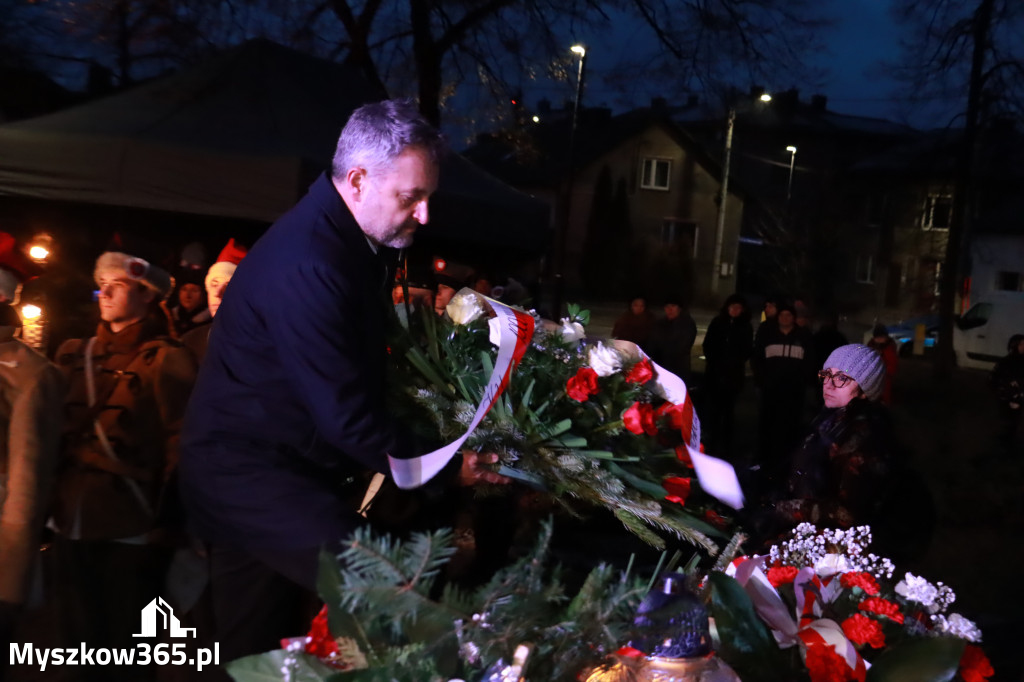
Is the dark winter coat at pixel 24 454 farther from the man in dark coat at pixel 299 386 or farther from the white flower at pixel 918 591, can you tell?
the white flower at pixel 918 591

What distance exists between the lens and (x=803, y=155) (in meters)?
54.1

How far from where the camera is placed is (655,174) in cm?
4719

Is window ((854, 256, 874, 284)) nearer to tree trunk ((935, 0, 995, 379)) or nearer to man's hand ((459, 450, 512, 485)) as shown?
tree trunk ((935, 0, 995, 379))

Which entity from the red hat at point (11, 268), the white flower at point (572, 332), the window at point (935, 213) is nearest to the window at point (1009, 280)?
the window at point (935, 213)

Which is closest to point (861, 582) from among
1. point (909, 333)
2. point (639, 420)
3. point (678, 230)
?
point (639, 420)

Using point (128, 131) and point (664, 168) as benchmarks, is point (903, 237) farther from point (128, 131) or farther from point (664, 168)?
point (128, 131)

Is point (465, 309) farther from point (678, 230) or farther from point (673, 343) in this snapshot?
point (678, 230)

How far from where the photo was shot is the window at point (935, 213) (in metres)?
33.2

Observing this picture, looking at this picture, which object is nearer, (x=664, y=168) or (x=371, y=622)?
(x=371, y=622)

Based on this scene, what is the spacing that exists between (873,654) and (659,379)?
1.11 meters

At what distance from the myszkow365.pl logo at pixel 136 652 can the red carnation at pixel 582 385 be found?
176cm

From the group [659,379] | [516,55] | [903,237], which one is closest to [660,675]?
[659,379]

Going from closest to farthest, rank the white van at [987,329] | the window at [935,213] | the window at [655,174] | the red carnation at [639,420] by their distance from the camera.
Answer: the red carnation at [639,420] < the white van at [987,329] < the window at [935,213] < the window at [655,174]

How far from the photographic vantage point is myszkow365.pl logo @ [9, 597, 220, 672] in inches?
146
